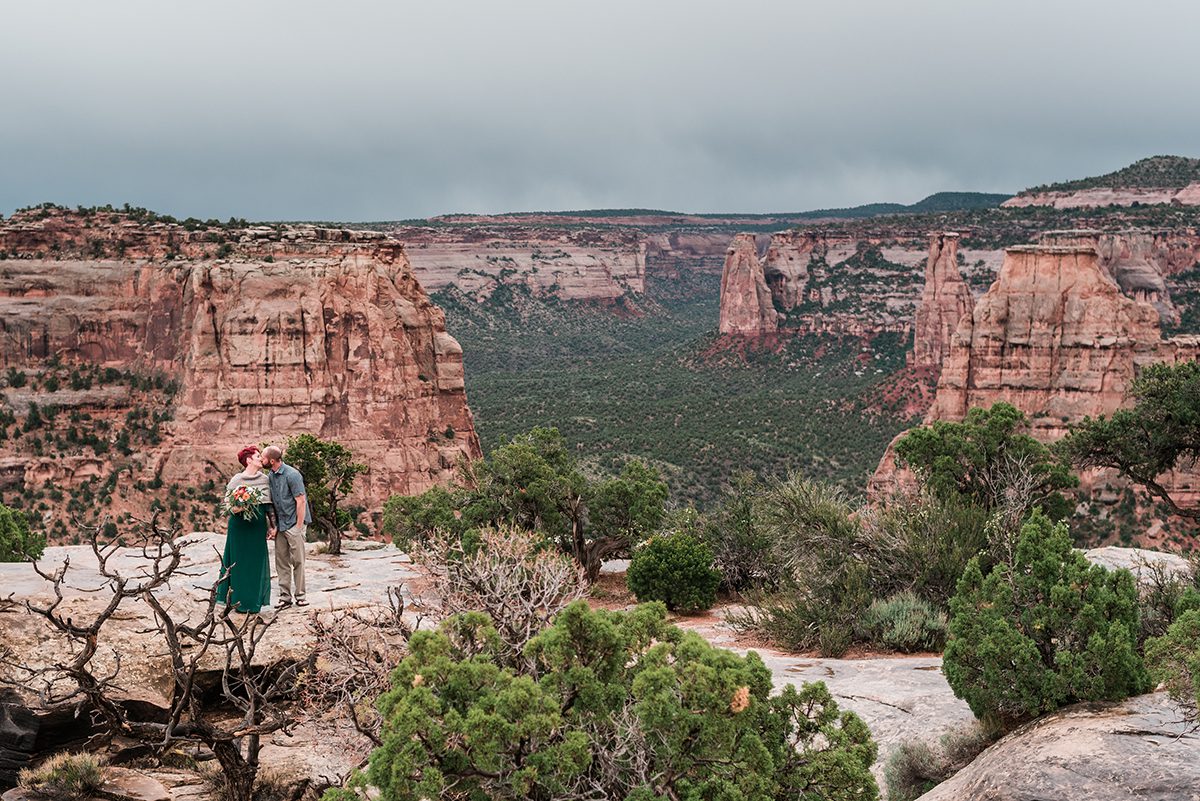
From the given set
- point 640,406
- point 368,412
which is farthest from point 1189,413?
point 640,406

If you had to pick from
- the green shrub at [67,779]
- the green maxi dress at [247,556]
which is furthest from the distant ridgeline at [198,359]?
the green shrub at [67,779]

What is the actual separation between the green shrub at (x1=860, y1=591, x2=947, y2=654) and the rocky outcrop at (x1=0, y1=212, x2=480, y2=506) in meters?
26.2

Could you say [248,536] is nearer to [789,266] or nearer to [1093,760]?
[1093,760]

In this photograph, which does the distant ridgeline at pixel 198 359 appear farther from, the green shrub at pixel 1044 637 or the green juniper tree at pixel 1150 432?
the green shrub at pixel 1044 637

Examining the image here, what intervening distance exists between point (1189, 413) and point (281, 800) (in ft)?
67.9

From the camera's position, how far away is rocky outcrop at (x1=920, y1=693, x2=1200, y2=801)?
7.90 m

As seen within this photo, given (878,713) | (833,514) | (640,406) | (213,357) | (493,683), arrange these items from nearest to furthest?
1. (493,683)
2. (878,713)
3. (833,514)
4. (213,357)
5. (640,406)

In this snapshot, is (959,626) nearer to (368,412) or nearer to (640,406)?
(368,412)

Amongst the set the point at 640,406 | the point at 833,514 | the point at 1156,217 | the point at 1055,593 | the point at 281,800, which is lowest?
the point at 640,406

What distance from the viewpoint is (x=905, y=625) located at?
1502 cm

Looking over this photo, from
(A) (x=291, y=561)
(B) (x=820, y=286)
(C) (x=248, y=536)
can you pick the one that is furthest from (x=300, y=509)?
(B) (x=820, y=286)

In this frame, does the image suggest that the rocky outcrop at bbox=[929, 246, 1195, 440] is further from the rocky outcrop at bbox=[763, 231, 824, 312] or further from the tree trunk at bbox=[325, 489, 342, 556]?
the rocky outcrop at bbox=[763, 231, 824, 312]

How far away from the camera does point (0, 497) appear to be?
36.1 m

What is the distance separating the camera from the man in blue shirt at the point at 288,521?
12.8 metres
